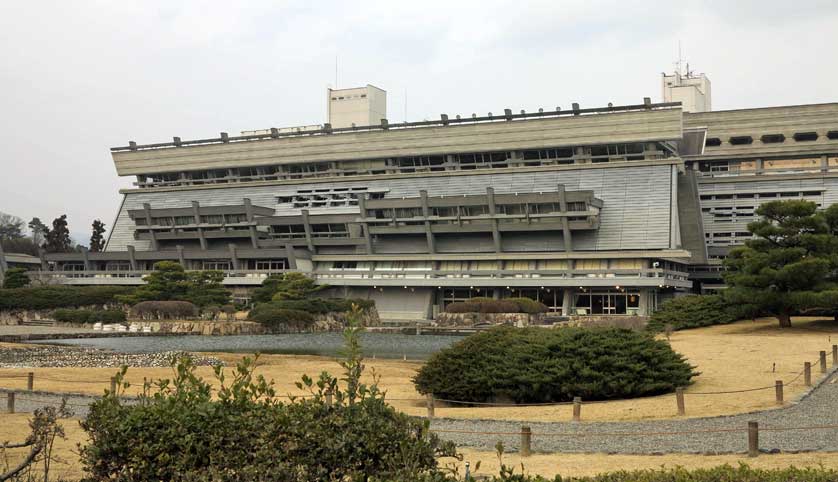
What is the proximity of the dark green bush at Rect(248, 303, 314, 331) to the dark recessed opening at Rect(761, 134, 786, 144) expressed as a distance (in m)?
63.7

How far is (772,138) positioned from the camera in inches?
4126

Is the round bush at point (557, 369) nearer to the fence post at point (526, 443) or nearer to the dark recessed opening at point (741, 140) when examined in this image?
the fence post at point (526, 443)

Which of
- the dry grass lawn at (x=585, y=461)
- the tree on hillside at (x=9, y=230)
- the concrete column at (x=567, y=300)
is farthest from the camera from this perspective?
the tree on hillside at (x=9, y=230)

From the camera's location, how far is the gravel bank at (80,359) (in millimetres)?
40438

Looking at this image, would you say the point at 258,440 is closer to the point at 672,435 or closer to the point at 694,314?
the point at 672,435

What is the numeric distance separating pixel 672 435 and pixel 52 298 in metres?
71.0

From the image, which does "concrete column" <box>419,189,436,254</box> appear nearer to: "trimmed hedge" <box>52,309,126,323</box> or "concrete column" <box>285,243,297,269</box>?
"concrete column" <box>285,243,297,269</box>

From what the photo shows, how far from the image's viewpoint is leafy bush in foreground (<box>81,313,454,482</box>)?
1110 cm

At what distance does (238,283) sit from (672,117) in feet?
171

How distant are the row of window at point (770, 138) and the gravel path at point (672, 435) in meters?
88.2

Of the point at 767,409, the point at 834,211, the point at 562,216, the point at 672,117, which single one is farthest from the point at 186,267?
the point at 767,409

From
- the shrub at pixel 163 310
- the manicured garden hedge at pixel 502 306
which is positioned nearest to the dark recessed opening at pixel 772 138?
the manicured garden hedge at pixel 502 306

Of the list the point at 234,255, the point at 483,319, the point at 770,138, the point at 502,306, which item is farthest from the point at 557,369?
the point at 770,138

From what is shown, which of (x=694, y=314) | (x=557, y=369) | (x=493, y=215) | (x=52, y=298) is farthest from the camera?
(x=493, y=215)
